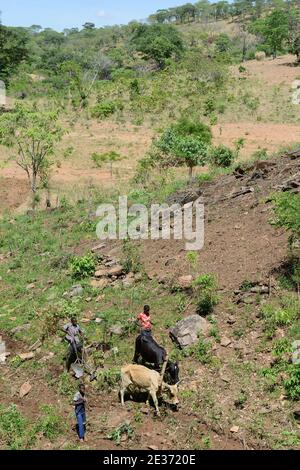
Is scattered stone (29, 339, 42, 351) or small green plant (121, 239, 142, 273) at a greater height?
small green plant (121, 239, 142, 273)

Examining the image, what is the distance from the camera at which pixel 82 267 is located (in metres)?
13.6

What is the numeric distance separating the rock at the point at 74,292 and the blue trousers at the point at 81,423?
184 inches

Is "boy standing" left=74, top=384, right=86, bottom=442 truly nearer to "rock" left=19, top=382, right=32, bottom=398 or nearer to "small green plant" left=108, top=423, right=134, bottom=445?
"small green plant" left=108, top=423, right=134, bottom=445

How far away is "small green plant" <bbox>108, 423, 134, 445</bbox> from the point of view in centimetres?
829

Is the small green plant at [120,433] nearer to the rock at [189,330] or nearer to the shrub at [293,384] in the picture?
the rock at [189,330]

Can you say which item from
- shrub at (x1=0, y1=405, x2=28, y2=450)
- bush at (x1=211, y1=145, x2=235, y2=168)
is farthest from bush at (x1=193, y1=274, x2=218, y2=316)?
bush at (x1=211, y1=145, x2=235, y2=168)

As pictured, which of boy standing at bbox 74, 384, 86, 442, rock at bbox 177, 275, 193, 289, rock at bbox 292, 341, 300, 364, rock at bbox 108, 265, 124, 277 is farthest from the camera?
rock at bbox 108, 265, 124, 277

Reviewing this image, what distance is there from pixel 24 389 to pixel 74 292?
10.8 feet

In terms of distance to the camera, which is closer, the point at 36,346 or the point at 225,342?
the point at 225,342

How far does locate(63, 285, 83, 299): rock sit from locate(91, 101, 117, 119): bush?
79.4 ft

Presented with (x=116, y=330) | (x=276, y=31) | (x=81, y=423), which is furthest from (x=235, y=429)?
(x=276, y=31)

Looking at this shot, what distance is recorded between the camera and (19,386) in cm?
1009

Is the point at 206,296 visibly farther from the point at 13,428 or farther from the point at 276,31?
the point at 276,31
